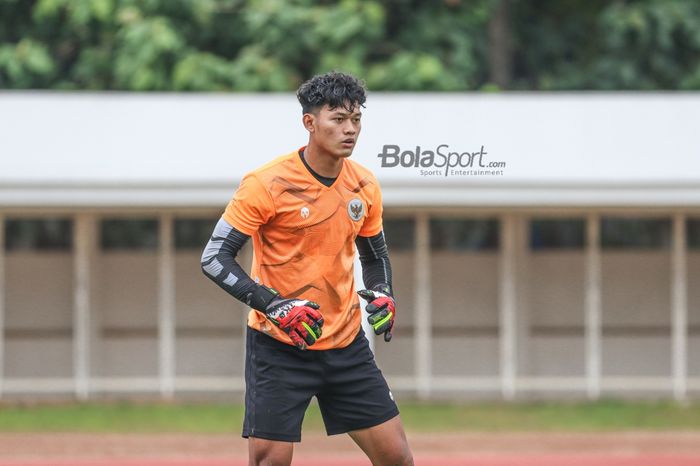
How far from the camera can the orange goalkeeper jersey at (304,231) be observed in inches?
177

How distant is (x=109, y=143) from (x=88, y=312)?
235 centimetres

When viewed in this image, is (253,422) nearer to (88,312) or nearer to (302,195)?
(302,195)

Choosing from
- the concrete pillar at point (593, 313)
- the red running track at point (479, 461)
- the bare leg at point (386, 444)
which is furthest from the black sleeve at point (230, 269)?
the concrete pillar at point (593, 313)

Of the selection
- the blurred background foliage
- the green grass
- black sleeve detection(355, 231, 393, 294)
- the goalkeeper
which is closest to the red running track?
the green grass

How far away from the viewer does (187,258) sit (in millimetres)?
12844

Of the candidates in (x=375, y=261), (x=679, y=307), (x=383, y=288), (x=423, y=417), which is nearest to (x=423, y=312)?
(x=423, y=417)

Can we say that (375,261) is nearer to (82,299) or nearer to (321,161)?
(321,161)

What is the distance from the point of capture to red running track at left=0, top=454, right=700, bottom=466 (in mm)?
8969

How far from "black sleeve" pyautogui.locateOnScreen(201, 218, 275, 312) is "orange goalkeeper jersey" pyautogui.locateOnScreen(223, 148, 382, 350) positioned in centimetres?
4

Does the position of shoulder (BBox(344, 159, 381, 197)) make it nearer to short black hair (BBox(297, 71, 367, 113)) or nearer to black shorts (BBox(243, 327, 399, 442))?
short black hair (BBox(297, 71, 367, 113))

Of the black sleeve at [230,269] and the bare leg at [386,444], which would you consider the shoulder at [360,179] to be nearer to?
the black sleeve at [230,269]

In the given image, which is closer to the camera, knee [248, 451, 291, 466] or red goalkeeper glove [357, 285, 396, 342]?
knee [248, 451, 291, 466]

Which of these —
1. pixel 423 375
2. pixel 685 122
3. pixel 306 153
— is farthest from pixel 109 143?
pixel 306 153

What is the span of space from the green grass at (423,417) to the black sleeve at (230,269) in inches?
259
